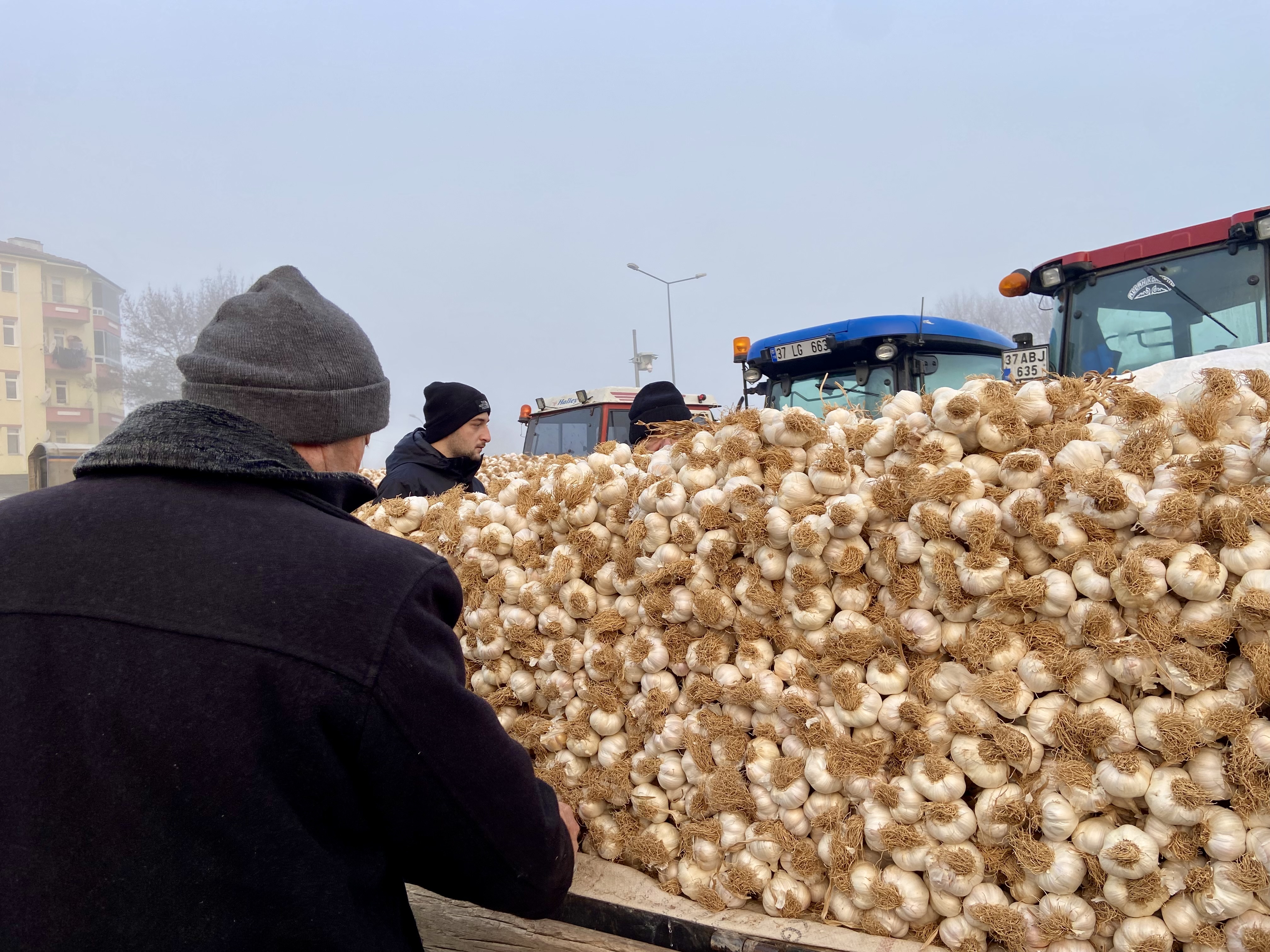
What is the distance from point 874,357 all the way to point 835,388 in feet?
1.34

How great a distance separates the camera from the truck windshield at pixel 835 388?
670 centimetres

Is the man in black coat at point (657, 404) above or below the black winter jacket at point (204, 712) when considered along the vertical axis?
above

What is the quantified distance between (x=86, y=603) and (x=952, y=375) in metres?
6.80

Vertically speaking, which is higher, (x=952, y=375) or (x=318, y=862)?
(x=952, y=375)

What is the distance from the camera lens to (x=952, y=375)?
Result: 6906 millimetres

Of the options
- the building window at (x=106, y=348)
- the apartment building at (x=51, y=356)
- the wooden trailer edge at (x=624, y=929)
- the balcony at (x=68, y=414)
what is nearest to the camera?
the wooden trailer edge at (x=624, y=929)

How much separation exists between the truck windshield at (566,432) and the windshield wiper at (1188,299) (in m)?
5.91

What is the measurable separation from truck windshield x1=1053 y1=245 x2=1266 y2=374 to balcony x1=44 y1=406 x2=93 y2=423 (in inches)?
2121

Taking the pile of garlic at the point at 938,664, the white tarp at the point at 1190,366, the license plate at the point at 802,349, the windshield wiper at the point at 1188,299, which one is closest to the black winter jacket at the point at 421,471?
the pile of garlic at the point at 938,664

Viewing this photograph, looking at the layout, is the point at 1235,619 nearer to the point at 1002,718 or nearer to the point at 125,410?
the point at 1002,718

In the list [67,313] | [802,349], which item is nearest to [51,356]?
[67,313]

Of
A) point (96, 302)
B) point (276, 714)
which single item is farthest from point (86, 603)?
point (96, 302)

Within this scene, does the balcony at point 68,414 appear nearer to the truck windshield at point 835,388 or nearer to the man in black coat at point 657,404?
the truck windshield at point 835,388

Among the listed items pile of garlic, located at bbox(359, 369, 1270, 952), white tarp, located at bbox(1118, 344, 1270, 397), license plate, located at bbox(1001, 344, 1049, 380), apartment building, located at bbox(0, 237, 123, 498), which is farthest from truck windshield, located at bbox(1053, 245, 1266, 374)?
apartment building, located at bbox(0, 237, 123, 498)
